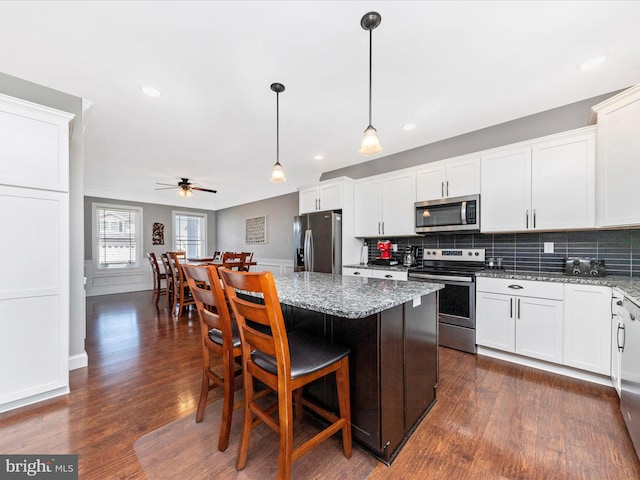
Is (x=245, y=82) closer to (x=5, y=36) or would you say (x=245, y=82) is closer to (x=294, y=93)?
(x=294, y=93)

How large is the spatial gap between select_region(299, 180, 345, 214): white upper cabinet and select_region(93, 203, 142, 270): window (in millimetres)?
4919

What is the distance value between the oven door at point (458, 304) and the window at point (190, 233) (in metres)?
7.20

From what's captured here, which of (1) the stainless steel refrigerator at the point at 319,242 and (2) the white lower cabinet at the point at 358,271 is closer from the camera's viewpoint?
(2) the white lower cabinet at the point at 358,271

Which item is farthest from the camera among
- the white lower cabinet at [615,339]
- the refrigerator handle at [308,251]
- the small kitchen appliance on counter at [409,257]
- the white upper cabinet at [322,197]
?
the refrigerator handle at [308,251]

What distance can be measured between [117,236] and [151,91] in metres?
5.59

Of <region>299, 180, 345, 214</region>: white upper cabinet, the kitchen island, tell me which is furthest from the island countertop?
<region>299, 180, 345, 214</region>: white upper cabinet

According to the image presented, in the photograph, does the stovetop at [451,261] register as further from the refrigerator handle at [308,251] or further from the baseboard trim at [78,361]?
the baseboard trim at [78,361]

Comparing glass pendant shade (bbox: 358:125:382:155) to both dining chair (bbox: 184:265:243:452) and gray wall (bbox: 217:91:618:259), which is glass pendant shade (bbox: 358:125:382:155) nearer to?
dining chair (bbox: 184:265:243:452)

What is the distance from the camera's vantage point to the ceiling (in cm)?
164

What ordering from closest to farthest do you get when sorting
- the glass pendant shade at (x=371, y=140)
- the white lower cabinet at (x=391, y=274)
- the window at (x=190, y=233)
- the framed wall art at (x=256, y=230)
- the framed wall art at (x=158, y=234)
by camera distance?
the glass pendant shade at (x=371, y=140) → the white lower cabinet at (x=391, y=274) → the framed wall art at (x=256, y=230) → the framed wall art at (x=158, y=234) → the window at (x=190, y=233)

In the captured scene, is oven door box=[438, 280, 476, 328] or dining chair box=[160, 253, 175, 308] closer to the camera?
oven door box=[438, 280, 476, 328]

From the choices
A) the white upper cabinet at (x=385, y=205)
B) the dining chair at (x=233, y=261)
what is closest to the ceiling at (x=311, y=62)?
the white upper cabinet at (x=385, y=205)

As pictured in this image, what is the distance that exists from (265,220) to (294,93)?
4402mm

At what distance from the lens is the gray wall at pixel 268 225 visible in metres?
6.02
